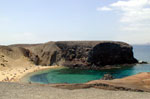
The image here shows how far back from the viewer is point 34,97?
755 inches

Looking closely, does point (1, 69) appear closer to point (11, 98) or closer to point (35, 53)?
point (35, 53)

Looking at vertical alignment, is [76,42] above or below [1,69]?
above

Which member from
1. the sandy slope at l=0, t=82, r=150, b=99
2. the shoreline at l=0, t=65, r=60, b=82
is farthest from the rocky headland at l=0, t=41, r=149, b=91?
the sandy slope at l=0, t=82, r=150, b=99

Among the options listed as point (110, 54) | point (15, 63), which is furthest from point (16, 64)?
point (110, 54)

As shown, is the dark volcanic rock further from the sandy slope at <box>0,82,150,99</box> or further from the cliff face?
the sandy slope at <box>0,82,150,99</box>

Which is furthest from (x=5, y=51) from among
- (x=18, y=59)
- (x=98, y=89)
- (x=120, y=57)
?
(x=98, y=89)

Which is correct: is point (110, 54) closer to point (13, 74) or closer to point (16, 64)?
point (16, 64)

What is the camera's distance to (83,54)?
104 m

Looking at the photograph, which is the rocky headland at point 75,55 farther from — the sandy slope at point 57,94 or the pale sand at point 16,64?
A: the sandy slope at point 57,94

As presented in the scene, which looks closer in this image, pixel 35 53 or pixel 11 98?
pixel 11 98

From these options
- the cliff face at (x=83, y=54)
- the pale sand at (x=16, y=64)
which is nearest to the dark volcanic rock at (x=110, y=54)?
the cliff face at (x=83, y=54)

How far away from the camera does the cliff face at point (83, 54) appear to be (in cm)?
10200

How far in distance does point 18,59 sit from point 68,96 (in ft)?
280

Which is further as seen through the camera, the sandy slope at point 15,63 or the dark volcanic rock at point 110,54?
the dark volcanic rock at point 110,54
